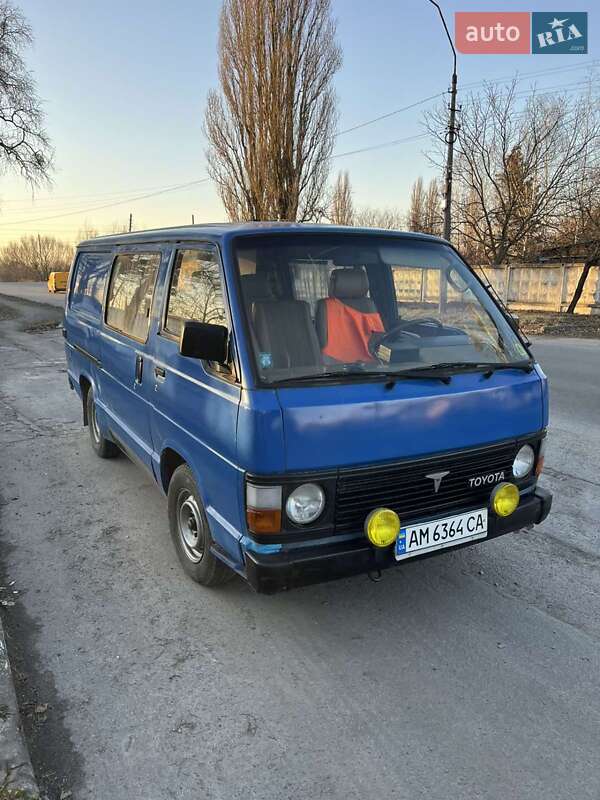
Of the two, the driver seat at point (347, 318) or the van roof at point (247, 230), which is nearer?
the driver seat at point (347, 318)

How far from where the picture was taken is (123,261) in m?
4.62

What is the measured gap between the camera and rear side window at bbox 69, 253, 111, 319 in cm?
514

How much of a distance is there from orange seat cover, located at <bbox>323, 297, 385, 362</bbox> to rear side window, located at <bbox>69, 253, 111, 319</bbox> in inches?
101

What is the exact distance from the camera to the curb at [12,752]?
78.5 inches

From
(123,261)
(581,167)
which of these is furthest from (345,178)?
(123,261)

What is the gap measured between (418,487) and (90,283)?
13.2 feet

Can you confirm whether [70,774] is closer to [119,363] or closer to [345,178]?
[119,363]

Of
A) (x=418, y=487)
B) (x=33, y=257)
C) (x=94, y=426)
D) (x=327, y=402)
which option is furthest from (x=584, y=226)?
(x=33, y=257)

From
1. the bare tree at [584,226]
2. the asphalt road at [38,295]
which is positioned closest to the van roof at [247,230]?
the bare tree at [584,226]

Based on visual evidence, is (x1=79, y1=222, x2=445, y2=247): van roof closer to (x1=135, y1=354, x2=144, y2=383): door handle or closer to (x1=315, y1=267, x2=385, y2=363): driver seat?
(x1=315, y1=267, x2=385, y2=363): driver seat

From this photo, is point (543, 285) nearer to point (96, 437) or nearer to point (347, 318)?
point (96, 437)

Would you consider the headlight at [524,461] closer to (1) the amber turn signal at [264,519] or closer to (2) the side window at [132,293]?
(1) the amber turn signal at [264,519]

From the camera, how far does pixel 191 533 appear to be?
3.47m

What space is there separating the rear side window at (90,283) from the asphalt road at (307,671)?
1.93m
